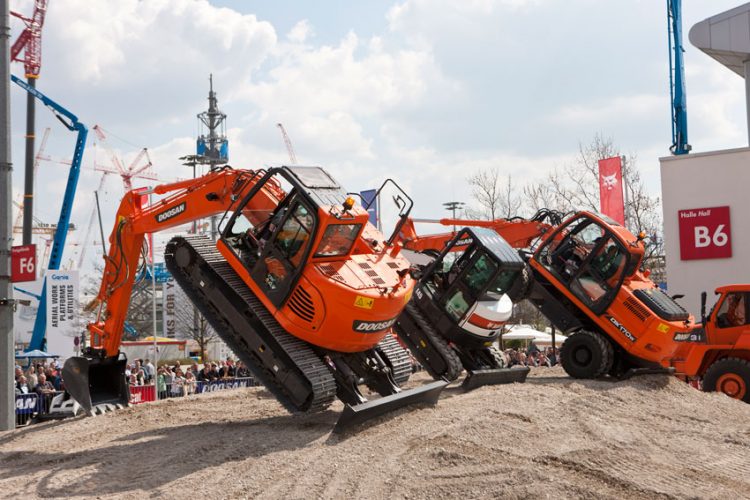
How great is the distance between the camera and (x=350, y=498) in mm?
8070

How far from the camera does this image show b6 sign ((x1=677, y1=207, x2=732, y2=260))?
25.6 metres

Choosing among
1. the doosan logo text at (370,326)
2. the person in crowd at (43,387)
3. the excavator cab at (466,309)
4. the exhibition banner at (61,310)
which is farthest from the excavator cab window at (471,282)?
the exhibition banner at (61,310)

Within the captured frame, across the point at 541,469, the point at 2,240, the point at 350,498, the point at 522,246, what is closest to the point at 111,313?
the point at 2,240

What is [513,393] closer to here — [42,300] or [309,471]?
[309,471]

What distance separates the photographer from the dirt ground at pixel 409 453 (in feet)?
27.3

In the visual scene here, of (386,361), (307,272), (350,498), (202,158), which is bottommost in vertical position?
(350,498)

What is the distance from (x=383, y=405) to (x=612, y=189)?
18481mm

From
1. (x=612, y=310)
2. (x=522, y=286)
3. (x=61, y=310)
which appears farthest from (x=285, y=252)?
(x=61, y=310)

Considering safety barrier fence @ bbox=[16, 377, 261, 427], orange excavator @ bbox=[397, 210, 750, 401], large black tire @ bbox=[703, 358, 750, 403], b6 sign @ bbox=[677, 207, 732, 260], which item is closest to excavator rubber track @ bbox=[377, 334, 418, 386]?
orange excavator @ bbox=[397, 210, 750, 401]

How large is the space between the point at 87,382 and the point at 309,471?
20.0 feet

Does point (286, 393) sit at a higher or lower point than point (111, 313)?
lower

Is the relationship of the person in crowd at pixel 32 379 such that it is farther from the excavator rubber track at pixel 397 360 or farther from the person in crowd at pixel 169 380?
the excavator rubber track at pixel 397 360

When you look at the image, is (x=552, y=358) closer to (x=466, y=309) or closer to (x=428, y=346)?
(x=466, y=309)

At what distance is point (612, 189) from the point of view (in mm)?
27188
